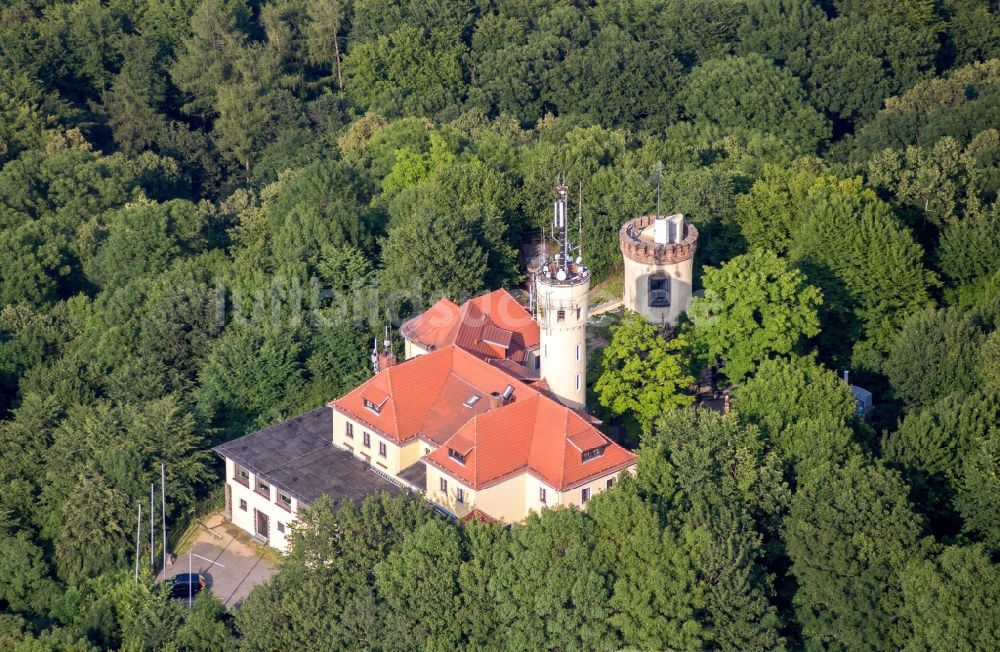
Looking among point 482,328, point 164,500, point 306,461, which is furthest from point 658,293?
point 164,500

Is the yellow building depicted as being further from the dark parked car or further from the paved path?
the dark parked car

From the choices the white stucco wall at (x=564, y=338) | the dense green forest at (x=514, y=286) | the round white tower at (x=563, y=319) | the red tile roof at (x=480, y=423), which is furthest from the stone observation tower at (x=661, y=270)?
the red tile roof at (x=480, y=423)

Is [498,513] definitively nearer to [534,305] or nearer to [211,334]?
[534,305]

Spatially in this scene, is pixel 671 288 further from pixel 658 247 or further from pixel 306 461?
pixel 306 461

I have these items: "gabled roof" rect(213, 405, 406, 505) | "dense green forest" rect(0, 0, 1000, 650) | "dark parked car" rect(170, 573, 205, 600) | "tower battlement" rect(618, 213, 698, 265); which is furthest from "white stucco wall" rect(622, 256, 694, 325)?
"dark parked car" rect(170, 573, 205, 600)

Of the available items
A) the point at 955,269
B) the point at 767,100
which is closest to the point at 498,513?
the point at 955,269

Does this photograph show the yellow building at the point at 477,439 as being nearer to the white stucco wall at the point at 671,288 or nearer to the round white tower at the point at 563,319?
the round white tower at the point at 563,319
